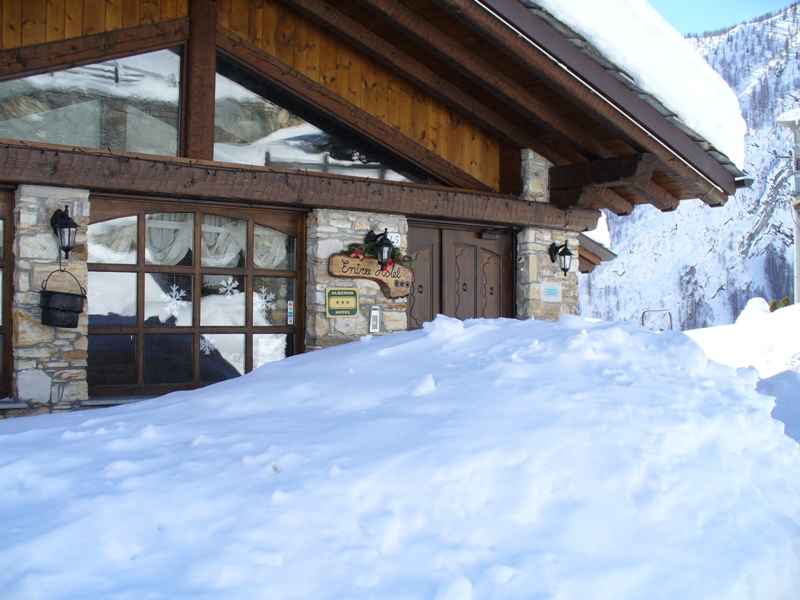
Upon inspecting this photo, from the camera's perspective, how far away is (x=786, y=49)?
7900 centimetres

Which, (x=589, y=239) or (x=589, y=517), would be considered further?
(x=589, y=239)

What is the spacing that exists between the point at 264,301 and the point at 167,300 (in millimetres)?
908

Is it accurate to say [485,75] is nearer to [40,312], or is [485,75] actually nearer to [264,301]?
[264,301]

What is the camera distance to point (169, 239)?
636 centimetres

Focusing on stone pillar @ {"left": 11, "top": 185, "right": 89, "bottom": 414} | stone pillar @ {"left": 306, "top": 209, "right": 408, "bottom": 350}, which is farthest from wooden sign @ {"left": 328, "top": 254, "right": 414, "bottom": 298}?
stone pillar @ {"left": 11, "top": 185, "right": 89, "bottom": 414}

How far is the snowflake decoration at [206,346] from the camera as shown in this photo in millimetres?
6539

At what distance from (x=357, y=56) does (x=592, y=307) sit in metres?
54.9

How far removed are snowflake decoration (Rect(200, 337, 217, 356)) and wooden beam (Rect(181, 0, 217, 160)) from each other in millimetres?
1659

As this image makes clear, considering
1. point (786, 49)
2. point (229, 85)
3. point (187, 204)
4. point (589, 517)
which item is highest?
point (786, 49)

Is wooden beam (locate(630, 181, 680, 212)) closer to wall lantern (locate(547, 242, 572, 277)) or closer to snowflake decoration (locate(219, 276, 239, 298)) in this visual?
wall lantern (locate(547, 242, 572, 277))

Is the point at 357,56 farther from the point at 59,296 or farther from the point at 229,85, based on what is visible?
the point at 59,296

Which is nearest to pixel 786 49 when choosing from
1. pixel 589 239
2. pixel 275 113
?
pixel 589 239

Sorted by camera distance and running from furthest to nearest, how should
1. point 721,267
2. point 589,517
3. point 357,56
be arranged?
point 721,267, point 357,56, point 589,517

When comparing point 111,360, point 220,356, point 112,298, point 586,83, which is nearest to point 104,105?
point 112,298
